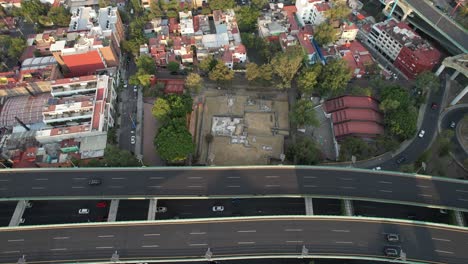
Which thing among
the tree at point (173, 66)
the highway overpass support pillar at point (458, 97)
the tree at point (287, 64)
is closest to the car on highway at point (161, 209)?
the tree at point (173, 66)

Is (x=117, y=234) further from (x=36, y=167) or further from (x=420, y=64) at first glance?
(x=420, y=64)

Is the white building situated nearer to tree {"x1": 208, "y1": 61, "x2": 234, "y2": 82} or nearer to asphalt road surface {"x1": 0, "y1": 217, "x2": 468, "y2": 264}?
tree {"x1": 208, "y1": 61, "x2": 234, "y2": 82}

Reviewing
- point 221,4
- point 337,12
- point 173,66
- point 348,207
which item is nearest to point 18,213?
point 173,66

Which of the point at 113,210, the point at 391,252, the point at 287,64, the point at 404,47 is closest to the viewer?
the point at 391,252

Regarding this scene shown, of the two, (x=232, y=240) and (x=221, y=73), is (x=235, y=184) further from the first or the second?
(x=221, y=73)

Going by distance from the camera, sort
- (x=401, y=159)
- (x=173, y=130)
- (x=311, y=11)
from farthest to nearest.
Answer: (x=311, y=11) → (x=401, y=159) → (x=173, y=130)

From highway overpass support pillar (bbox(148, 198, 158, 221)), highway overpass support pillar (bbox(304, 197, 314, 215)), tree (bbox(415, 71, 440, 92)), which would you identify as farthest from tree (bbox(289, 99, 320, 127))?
highway overpass support pillar (bbox(148, 198, 158, 221))
